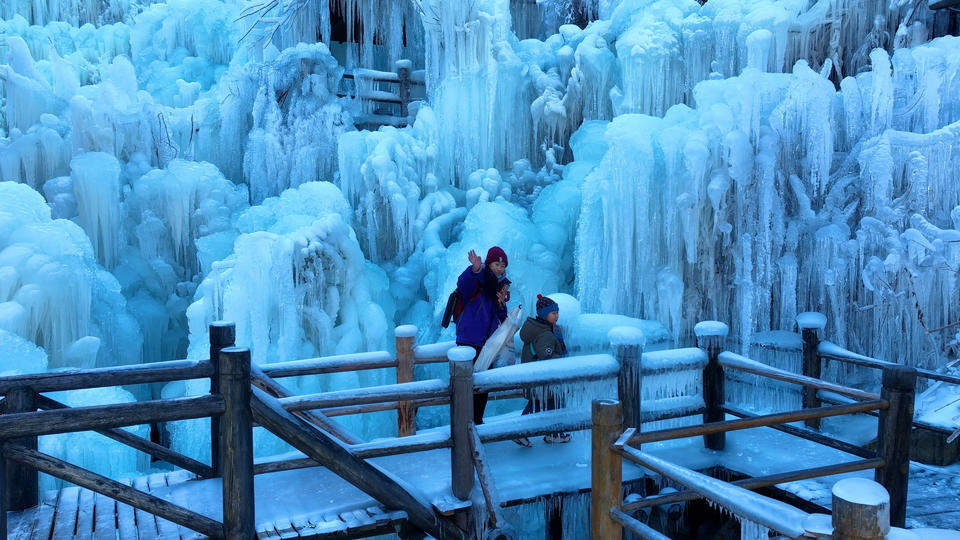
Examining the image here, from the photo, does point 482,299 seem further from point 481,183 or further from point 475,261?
point 481,183

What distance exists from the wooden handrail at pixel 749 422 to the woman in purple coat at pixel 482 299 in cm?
233

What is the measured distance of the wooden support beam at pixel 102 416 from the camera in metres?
3.64

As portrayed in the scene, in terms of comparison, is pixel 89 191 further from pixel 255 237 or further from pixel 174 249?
pixel 255 237

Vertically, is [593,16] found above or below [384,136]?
above

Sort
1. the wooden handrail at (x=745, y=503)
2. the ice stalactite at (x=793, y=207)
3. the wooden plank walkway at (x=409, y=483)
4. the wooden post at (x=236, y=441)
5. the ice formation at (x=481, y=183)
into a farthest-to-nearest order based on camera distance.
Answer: the ice formation at (x=481, y=183)
the ice stalactite at (x=793, y=207)
the wooden plank walkway at (x=409, y=483)
the wooden post at (x=236, y=441)
the wooden handrail at (x=745, y=503)

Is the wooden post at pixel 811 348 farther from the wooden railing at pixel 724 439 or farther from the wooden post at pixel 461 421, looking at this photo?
the wooden post at pixel 461 421

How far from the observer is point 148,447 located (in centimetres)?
531

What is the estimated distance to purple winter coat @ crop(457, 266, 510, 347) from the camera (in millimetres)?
6562

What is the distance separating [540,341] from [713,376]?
57.4 inches

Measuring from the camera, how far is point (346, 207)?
11.4 meters

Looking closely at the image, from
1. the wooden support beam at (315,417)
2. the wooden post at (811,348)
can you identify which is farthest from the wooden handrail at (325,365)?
the wooden post at (811,348)

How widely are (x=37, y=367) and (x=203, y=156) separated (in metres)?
6.19

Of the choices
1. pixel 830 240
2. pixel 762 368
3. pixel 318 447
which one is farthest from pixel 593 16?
pixel 318 447

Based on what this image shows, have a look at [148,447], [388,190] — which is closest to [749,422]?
[148,447]
